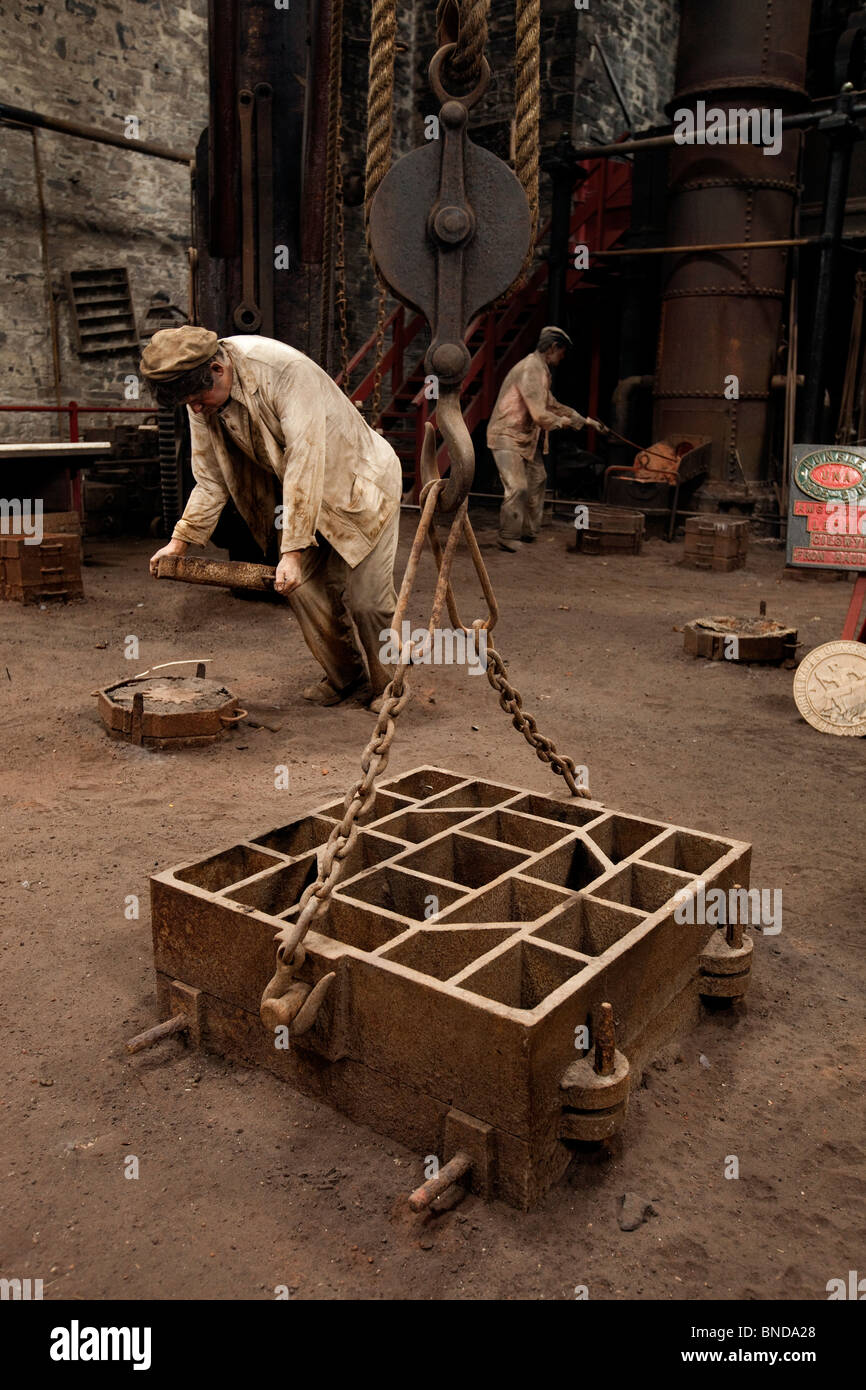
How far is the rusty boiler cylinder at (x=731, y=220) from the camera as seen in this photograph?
421 inches

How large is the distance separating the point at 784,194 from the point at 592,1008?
11.0m

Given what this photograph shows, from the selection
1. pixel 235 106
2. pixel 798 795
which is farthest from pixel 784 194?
pixel 798 795

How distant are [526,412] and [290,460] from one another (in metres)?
6.11

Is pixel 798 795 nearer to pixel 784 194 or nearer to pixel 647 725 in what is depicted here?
pixel 647 725

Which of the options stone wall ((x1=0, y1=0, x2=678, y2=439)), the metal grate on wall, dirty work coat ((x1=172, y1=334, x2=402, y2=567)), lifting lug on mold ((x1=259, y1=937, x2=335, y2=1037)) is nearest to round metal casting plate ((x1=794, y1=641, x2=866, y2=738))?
dirty work coat ((x1=172, y1=334, x2=402, y2=567))

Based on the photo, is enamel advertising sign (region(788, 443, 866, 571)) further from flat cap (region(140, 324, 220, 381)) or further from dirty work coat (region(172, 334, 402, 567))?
flat cap (region(140, 324, 220, 381))

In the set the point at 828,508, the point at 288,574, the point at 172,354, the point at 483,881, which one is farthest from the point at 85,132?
the point at 483,881

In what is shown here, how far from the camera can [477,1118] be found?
225cm

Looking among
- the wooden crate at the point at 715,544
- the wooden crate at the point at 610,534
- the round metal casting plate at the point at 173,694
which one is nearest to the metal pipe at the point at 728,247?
the wooden crate at the point at 715,544

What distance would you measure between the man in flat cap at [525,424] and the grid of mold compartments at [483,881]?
703 centimetres

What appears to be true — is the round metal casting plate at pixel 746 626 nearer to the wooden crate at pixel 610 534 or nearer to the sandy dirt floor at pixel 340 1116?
the sandy dirt floor at pixel 340 1116

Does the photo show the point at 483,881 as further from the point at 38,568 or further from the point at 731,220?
the point at 731,220

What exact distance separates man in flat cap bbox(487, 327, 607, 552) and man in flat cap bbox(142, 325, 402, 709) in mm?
5166

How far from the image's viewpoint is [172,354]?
13.5 feet
